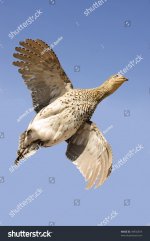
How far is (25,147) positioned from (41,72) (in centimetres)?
157

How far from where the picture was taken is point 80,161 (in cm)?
1155

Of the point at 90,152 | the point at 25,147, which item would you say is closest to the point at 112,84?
the point at 90,152

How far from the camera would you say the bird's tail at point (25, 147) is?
1077 centimetres

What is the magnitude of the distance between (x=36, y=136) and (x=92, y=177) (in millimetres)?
1507

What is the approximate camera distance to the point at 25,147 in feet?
35.5

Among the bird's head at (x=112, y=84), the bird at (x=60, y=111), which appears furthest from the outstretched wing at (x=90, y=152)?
the bird's head at (x=112, y=84)

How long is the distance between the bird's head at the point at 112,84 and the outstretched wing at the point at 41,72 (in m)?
0.84

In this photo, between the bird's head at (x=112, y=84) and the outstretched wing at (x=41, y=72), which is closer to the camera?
the outstretched wing at (x=41, y=72)

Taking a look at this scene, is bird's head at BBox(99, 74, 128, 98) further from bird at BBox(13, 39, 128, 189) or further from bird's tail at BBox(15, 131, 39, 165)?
bird's tail at BBox(15, 131, 39, 165)

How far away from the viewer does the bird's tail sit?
10773mm

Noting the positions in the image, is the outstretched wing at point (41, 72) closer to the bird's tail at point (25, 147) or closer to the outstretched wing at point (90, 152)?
the bird's tail at point (25, 147)

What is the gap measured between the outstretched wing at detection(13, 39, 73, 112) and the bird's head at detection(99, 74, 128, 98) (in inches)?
33.3

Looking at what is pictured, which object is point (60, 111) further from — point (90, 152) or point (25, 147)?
point (90, 152)

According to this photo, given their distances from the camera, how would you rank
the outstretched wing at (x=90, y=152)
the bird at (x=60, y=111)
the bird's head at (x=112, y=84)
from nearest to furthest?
the bird at (x=60, y=111)
the outstretched wing at (x=90, y=152)
the bird's head at (x=112, y=84)
